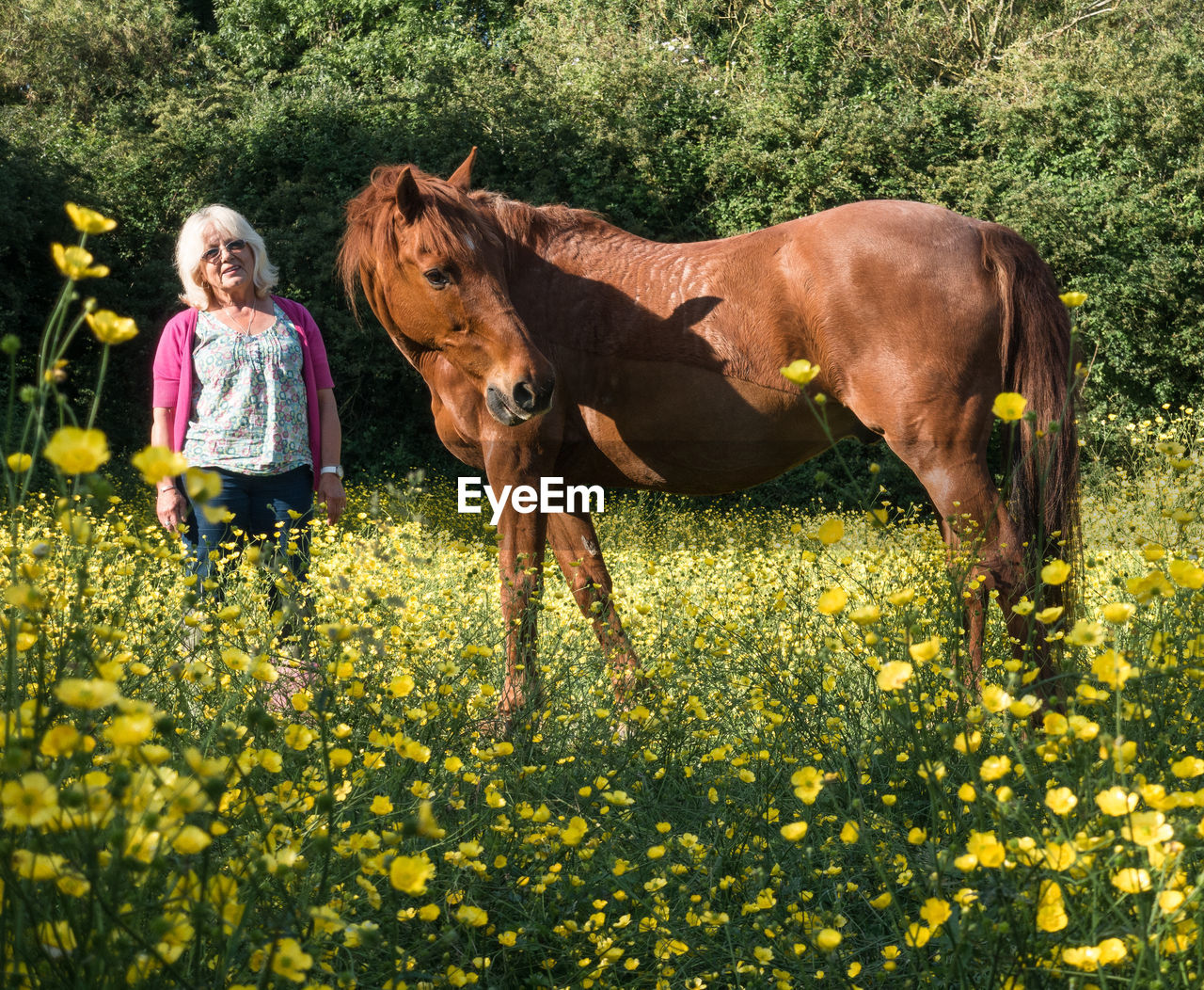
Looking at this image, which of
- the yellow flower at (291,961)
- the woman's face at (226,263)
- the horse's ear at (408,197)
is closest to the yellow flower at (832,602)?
the yellow flower at (291,961)

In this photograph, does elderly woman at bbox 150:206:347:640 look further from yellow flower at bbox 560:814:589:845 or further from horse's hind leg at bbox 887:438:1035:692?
yellow flower at bbox 560:814:589:845

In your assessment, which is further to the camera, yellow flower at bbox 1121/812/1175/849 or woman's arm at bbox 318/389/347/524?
woman's arm at bbox 318/389/347/524

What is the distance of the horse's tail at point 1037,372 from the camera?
10.3 feet

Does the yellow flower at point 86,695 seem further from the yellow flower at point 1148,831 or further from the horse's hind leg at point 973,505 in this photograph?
the horse's hind leg at point 973,505

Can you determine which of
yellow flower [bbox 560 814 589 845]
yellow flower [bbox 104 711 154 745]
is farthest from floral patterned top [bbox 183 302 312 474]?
yellow flower [bbox 104 711 154 745]

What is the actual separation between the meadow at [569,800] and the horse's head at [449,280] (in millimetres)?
674

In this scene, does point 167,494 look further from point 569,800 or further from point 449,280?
point 569,800

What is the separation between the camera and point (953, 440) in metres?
3.13

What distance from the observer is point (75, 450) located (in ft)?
2.90

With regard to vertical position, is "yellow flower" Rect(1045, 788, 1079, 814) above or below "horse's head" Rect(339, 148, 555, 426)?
below

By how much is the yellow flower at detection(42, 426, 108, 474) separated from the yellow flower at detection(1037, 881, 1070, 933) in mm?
1130

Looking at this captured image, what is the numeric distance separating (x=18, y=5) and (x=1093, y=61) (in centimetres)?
1794

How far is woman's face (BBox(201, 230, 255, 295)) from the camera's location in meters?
3.79

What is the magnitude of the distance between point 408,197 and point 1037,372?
6.93 ft
